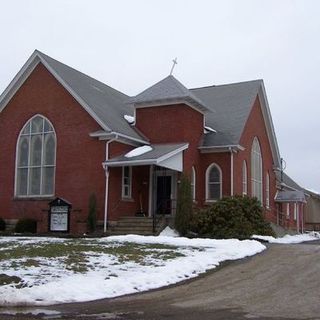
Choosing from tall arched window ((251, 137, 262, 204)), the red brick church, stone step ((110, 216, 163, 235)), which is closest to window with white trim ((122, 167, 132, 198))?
the red brick church

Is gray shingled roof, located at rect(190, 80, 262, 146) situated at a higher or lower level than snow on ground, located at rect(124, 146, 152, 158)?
higher

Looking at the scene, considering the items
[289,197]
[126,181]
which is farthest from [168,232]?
[289,197]

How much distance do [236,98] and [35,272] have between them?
987 inches

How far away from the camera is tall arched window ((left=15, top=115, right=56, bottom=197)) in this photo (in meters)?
29.2

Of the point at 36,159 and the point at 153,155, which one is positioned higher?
the point at 36,159

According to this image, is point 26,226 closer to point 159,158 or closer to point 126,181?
point 126,181

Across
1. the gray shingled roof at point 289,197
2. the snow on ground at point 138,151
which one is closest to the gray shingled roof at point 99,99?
the snow on ground at point 138,151

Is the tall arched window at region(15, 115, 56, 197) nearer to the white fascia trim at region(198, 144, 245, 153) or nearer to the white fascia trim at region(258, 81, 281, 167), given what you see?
the white fascia trim at region(198, 144, 245, 153)

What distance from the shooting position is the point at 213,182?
3134 centimetres

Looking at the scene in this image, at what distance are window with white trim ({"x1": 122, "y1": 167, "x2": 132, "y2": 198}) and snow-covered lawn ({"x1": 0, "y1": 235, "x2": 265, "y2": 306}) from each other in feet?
26.6

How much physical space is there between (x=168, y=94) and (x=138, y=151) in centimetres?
385

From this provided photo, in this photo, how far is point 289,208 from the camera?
43.6 m

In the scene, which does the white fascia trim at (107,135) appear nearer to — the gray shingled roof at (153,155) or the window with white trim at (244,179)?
the gray shingled roof at (153,155)

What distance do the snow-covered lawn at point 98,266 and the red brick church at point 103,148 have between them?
26.0 ft
